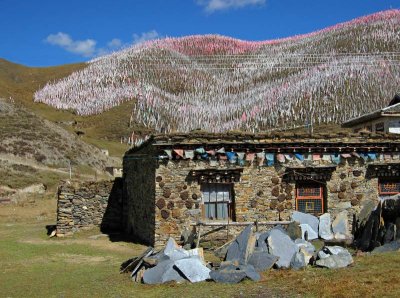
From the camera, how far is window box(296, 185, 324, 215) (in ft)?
64.7

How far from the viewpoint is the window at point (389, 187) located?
66.9 ft

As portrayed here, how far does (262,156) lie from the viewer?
1923 centimetres

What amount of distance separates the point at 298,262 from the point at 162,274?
3836 millimetres

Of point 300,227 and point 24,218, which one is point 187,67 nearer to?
point 24,218

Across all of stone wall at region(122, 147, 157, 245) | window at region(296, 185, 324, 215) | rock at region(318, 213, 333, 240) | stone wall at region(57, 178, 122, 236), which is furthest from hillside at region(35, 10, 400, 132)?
rock at region(318, 213, 333, 240)

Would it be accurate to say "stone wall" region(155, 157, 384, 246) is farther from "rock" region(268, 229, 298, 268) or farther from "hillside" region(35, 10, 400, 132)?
"hillside" region(35, 10, 400, 132)

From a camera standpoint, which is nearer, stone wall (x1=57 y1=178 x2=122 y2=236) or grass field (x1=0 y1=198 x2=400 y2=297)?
grass field (x1=0 y1=198 x2=400 y2=297)

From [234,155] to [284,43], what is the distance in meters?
108

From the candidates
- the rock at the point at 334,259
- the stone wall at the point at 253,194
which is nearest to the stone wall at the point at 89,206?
the stone wall at the point at 253,194

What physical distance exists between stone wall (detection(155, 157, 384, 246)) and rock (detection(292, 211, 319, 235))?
289 millimetres

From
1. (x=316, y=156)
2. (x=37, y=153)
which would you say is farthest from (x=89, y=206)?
(x=37, y=153)

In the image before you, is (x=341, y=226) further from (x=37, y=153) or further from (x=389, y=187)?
(x=37, y=153)

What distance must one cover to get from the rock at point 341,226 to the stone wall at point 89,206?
11.1 m

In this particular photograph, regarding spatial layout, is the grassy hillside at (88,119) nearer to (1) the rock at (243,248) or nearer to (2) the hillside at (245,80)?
(2) the hillside at (245,80)
